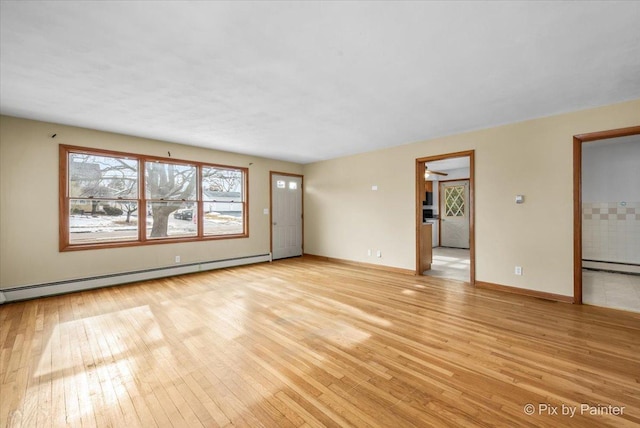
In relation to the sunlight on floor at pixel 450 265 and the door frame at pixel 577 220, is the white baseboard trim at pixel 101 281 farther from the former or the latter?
the door frame at pixel 577 220

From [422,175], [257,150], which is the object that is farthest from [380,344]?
[257,150]

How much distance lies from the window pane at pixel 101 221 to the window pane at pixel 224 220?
133cm

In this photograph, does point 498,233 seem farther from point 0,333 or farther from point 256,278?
point 0,333

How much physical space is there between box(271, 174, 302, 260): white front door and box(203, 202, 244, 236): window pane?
2.93 feet

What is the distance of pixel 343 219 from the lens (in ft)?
21.6

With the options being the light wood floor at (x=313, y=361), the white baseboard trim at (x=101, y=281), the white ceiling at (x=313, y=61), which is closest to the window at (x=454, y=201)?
the white ceiling at (x=313, y=61)

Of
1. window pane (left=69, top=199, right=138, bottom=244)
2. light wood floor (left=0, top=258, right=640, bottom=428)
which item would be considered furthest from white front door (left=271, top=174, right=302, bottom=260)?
light wood floor (left=0, top=258, right=640, bottom=428)

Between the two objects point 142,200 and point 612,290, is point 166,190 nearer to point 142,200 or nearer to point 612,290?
point 142,200

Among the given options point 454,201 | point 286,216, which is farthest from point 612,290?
point 286,216

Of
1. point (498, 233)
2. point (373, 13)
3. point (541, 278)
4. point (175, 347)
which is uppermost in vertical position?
point (373, 13)

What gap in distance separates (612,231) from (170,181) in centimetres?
911

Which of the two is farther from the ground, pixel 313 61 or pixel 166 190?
pixel 313 61

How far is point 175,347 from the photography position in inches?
99.5

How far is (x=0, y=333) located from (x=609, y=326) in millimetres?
6605
